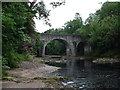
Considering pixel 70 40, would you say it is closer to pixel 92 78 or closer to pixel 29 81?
pixel 92 78

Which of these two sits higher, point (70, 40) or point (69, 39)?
point (69, 39)

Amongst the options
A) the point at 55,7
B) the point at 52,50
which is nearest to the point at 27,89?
the point at 55,7

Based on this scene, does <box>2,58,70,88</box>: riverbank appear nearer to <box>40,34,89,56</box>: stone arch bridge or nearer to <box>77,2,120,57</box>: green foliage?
<box>77,2,120,57</box>: green foliage

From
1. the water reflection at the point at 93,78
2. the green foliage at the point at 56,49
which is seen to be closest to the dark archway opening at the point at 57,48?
the green foliage at the point at 56,49

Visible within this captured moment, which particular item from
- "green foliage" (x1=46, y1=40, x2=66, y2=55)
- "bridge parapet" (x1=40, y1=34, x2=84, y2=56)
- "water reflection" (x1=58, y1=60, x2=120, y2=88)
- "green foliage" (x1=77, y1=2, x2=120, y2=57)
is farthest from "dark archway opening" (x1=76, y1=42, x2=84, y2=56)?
"water reflection" (x1=58, y1=60, x2=120, y2=88)

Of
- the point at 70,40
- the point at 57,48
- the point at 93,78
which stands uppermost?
the point at 70,40

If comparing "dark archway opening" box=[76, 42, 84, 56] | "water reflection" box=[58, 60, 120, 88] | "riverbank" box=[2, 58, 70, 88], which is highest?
"dark archway opening" box=[76, 42, 84, 56]

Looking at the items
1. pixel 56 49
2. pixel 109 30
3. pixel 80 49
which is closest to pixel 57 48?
pixel 56 49

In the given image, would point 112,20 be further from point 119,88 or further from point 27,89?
point 27,89

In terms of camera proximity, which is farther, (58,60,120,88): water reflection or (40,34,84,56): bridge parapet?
(40,34,84,56): bridge parapet

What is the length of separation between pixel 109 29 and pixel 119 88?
30792 millimetres

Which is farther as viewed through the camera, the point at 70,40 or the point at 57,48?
the point at 57,48

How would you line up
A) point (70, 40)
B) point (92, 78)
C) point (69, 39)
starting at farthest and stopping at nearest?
1. point (70, 40)
2. point (69, 39)
3. point (92, 78)

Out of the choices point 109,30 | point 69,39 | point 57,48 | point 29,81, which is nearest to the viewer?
point 29,81
